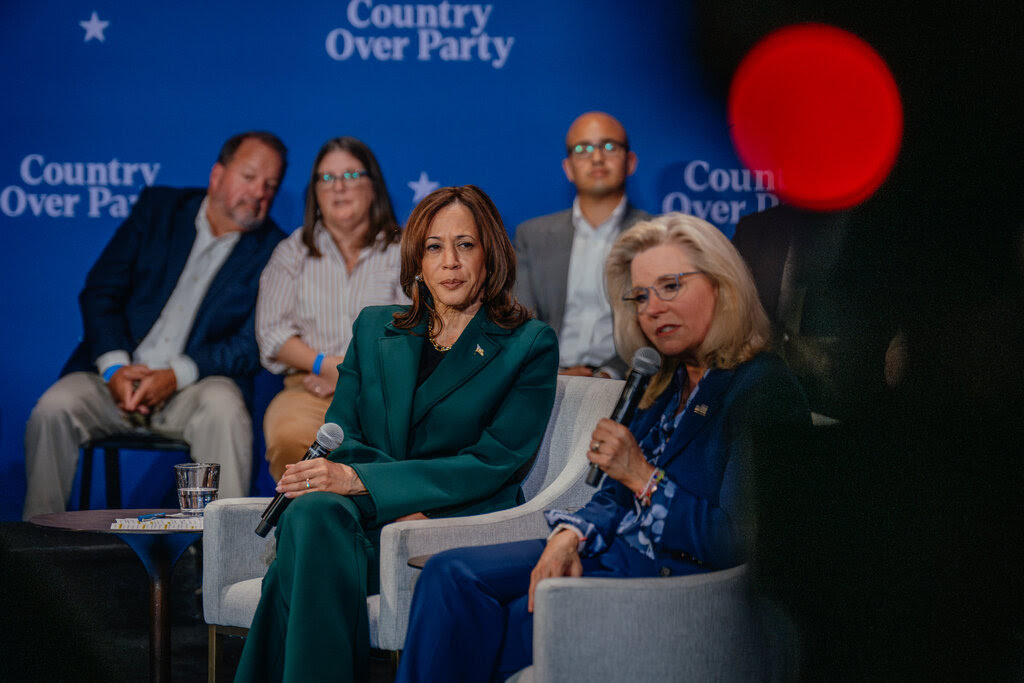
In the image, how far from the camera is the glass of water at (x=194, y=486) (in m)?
2.90

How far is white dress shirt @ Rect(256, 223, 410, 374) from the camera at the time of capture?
184 inches

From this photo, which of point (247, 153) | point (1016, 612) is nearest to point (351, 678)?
point (1016, 612)

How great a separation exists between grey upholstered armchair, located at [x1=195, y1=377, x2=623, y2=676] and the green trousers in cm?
8

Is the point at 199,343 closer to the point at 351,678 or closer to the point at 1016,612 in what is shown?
the point at 351,678

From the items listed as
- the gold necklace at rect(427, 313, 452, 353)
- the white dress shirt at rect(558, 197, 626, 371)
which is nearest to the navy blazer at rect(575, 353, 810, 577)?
the gold necklace at rect(427, 313, 452, 353)

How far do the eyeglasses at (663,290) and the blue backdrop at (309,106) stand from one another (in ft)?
8.76

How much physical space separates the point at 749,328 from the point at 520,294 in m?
2.69

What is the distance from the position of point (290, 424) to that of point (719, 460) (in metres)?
2.93

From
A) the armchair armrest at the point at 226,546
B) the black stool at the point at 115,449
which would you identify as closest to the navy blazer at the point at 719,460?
the armchair armrest at the point at 226,546

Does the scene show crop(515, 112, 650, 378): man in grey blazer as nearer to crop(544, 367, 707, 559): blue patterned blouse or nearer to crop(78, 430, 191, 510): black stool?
crop(78, 430, 191, 510): black stool

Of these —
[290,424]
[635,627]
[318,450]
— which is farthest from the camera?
[290,424]

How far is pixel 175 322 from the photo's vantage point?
4805 millimetres

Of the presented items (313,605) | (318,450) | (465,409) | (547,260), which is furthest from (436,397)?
(547,260)

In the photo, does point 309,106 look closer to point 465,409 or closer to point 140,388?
point 140,388
